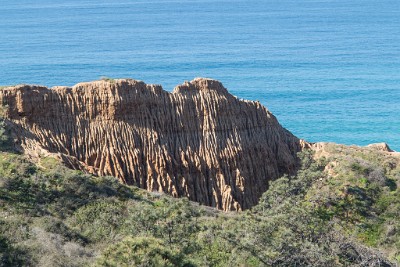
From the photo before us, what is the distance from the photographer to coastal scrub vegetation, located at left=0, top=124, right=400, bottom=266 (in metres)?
28.2

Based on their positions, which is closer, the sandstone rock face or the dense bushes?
the dense bushes

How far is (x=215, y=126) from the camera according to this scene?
166 ft

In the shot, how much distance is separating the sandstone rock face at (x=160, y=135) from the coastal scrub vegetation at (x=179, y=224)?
4.00 meters

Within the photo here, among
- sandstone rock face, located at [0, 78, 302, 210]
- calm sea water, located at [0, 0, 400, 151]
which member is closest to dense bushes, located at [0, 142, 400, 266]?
sandstone rock face, located at [0, 78, 302, 210]

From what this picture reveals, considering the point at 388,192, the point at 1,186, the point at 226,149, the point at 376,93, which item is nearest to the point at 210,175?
the point at 226,149

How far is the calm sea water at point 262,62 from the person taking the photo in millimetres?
102131

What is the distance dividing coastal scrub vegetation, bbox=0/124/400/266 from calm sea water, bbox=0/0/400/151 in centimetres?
4740

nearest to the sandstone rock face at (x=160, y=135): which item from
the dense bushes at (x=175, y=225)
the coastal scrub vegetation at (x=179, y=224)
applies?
the dense bushes at (x=175, y=225)

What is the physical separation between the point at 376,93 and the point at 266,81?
17.5 m

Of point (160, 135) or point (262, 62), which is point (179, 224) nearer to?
point (160, 135)

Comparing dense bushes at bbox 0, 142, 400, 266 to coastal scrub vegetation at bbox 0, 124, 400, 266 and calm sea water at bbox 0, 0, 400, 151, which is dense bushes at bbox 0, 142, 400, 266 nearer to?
coastal scrub vegetation at bbox 0, 124, 400, 266

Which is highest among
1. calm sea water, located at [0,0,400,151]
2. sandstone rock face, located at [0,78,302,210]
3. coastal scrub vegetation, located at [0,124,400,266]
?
calm sea water, located at [0,0,400,151]

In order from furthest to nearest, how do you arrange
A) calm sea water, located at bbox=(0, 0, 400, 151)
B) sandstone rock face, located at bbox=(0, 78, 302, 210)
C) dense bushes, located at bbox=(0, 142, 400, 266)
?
calm sea water, located at bbox=(0, 0, 400, 151), sandstone rock face, located at bbox=(0, 78, 302, 210), dense bushes, located at bbox=(0, 142, 400, 266)

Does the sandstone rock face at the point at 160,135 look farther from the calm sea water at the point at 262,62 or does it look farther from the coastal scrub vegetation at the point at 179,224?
the calm sea water at the point at 262,62
